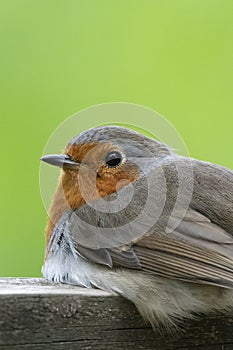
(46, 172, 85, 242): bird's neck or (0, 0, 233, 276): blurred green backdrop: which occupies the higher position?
(0, 0, 233, 276): blurred green backdrop

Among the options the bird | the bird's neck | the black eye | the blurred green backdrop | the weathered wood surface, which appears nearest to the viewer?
the weathered wood surface

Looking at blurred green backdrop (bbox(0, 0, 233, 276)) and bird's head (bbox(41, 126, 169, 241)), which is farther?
blurred green backdrop (bbox(0, 0, 233, 276))

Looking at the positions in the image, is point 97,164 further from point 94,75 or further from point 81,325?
point 81,325

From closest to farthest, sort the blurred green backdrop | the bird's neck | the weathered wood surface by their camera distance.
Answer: the weathered wood surface, the bird's neck, the blurred green backdrop

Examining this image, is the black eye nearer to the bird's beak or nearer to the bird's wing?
the bird's beak

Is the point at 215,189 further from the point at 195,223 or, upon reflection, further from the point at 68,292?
the point at 68,292

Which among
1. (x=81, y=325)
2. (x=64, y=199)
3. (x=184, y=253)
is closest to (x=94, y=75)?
(x=64, y=199)

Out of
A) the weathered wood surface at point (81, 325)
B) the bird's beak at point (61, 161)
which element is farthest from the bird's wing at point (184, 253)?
the bird's beak at point (61, 161)

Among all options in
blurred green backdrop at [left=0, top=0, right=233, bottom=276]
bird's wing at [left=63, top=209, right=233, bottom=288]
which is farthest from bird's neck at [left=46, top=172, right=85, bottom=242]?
blurred green backdrop at [left=0, top=0, right=233, bottom=276]
